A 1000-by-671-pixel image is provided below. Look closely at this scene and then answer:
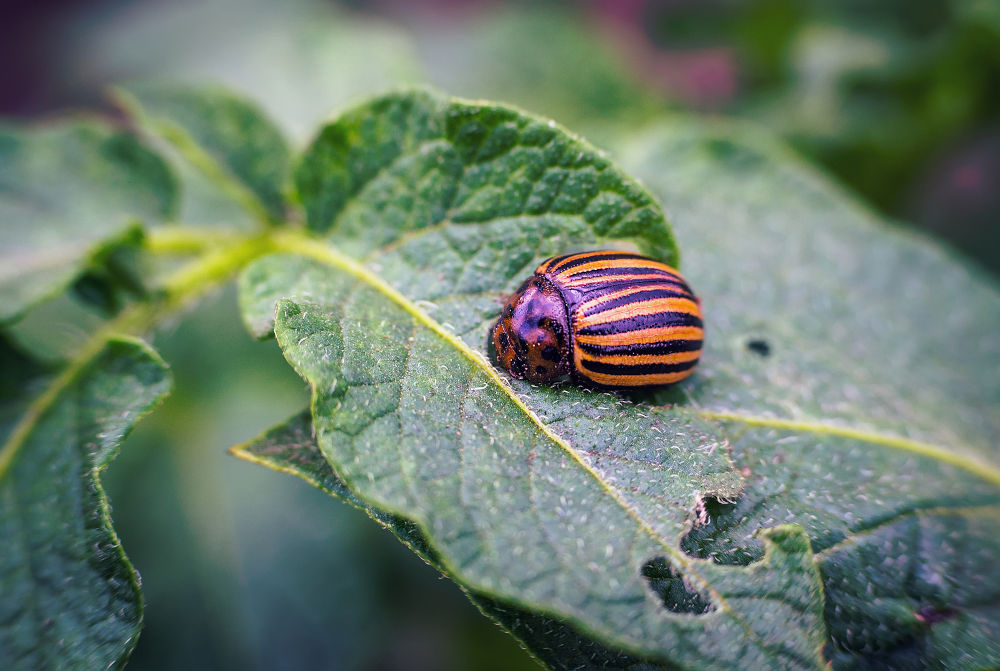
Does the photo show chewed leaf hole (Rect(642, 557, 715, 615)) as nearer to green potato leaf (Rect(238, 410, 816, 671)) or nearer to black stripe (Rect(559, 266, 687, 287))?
green potato leaf (Rect(238, 410, 816, 671))

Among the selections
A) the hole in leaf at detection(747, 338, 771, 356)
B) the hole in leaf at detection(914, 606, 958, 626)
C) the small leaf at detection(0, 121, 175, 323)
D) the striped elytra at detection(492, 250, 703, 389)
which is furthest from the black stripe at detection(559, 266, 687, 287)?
the small leaf at detection(0, 121, 175, 323)

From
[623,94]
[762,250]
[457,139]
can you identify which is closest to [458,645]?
[762,250]

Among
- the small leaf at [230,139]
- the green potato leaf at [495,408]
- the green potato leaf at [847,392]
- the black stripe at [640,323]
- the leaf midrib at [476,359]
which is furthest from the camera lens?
the small leaf at [230,139]

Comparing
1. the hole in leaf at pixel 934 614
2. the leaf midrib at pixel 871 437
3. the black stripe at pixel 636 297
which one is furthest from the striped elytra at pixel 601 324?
the hole in leaf at pixel 934 614

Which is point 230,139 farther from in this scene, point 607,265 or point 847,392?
point 847,392

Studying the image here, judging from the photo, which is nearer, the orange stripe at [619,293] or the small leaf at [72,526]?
the small leaf at [72,526]

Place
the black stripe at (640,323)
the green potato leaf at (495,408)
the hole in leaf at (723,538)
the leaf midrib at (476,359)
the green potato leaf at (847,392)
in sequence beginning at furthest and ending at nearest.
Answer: the black stripe at (640,323) < the green potato leaf at (847,392) < the hole in leaf at (723,538) < the leaf midrib at (476,359) < the green potato leaf at (495,408)

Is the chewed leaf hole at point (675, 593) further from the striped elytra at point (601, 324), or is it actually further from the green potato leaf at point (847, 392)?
the striped elytra at point (601, 324)
